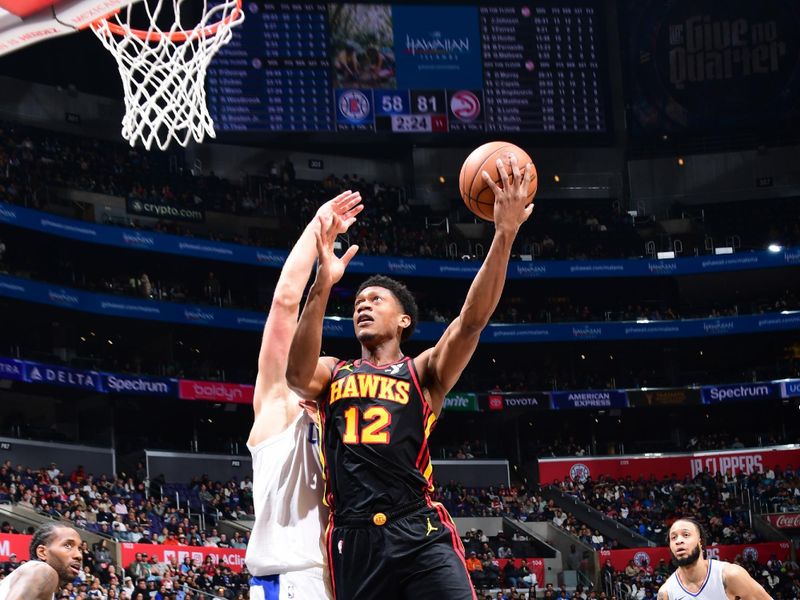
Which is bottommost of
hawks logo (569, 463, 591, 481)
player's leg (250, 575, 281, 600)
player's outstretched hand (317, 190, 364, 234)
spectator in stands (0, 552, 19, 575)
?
hawks logo (569, 463, 591, 481)

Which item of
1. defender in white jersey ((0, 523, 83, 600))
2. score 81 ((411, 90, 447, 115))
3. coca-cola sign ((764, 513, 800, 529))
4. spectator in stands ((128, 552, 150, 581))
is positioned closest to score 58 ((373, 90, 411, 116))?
score 81 ((411, 90, 447, 115))

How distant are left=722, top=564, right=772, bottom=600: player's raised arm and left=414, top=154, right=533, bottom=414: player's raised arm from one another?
11.8 feet

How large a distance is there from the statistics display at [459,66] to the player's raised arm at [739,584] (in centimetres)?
2490

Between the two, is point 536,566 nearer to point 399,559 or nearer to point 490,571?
point 490,571

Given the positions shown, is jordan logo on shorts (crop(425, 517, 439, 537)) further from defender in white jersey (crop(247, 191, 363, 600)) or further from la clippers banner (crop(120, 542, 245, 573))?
la clippers banner (crop(120, 542, 245, 573))

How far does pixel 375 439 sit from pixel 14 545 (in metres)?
14.9

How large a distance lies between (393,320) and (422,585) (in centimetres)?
104

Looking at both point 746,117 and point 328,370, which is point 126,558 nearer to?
point 328,370

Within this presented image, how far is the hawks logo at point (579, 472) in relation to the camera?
31625 millimetres

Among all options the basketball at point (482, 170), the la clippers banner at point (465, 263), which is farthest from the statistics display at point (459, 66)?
the basketball at point (482, 170)

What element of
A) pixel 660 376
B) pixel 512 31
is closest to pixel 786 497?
pixel 660 376

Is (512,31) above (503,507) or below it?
above

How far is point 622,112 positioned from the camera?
118 ft

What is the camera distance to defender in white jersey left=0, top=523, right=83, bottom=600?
555 cm
